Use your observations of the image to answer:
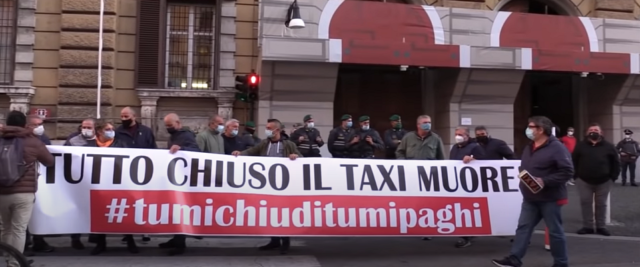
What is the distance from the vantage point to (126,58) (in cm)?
1388

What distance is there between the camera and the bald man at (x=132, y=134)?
296 inches

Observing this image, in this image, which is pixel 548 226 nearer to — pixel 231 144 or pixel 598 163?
pixel 598 163

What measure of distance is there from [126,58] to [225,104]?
254 centimetres

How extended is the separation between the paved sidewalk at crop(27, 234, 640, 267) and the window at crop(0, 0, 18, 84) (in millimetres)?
7486

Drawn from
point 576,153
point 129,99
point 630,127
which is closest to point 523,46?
point 630,127

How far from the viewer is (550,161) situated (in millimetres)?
6105

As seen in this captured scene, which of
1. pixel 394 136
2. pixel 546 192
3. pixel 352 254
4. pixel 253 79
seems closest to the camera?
pixel 546 192

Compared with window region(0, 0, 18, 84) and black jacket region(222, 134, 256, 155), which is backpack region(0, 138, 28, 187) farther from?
window region(0, 0, 18, 84)

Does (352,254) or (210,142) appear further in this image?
(210,142)

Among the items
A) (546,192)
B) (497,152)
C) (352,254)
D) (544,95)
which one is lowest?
(352,254)

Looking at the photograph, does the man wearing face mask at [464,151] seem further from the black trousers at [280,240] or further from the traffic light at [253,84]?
the traffic light at [253,84]

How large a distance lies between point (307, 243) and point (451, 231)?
1946mm

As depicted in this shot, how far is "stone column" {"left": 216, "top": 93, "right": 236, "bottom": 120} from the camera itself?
45.7ft

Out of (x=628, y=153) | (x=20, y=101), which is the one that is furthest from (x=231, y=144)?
(x=628, y=153)
